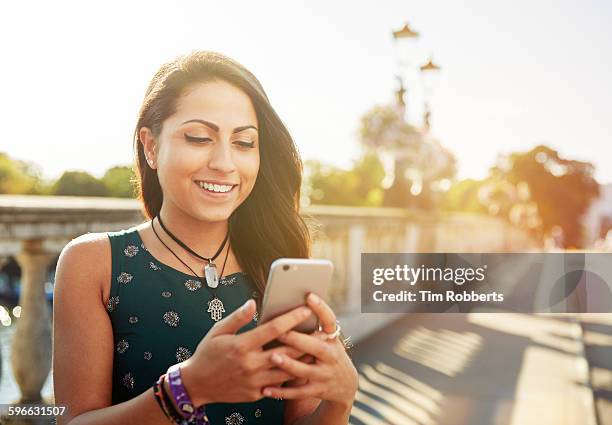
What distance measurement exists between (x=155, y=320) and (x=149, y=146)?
0.95 ft

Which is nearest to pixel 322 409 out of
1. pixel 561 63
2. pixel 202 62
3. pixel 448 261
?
pixel 202 62

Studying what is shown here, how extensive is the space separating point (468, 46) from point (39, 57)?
1.47 meters

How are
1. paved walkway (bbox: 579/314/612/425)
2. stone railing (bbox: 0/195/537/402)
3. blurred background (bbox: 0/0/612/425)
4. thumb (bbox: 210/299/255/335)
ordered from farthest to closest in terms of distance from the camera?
1. paved walkway (bbox: 579/314/612/425)
2. blurred background (bbox: 0/0/612/425)
3. stone railing (bbox: 0/195/537/402)
4. thumb (bbox: 210/299/255/335)

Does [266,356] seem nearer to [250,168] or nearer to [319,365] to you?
[319,365]

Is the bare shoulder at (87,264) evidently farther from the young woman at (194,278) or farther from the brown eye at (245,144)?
the brown eye at (245,144)

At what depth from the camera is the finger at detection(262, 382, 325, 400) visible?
2.86ft

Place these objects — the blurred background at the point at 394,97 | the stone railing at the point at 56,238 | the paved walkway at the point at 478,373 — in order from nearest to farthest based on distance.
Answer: the stone railing at the point at 56,238
the blurred background at the point at 394,97
the paved walkway at the point at 478,373

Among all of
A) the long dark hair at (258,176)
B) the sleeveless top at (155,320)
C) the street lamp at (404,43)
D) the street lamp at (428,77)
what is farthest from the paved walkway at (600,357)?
the sleeveless top at (155,320)

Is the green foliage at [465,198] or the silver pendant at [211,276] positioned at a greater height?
the green foliage at [465,198]

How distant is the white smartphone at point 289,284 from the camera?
886 millimetres

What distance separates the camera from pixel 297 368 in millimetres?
861

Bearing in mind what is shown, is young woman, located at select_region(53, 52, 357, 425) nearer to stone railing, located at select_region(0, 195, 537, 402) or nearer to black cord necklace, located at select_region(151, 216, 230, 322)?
black cord necklace, located at select_region(151, 216, 230, 322)

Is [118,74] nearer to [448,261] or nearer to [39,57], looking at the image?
[39,57]

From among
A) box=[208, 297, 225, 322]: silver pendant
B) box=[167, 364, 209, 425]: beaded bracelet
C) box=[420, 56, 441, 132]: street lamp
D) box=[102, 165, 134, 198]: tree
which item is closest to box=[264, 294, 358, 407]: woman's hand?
box=[167, 364, 209, 425]: beaded bracelet
